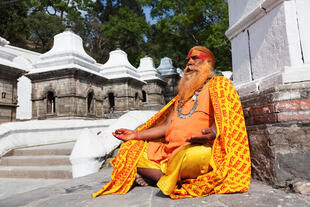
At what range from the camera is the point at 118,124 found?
538 centimetres

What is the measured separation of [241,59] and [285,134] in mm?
1156

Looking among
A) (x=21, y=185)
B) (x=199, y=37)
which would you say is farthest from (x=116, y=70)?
(x=21, y=185)

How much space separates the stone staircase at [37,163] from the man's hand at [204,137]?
3370 millimetres

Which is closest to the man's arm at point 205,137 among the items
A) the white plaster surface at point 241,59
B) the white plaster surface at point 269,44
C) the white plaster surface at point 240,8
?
the white plaster surface at point 269,44

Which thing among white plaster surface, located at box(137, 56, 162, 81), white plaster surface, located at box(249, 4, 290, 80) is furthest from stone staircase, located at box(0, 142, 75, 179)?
white plaster surface, located at box(137, 56, 162, 81)

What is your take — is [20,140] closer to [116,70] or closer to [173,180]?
[173,180]

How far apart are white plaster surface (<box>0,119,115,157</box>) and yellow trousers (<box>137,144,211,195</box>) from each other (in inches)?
206

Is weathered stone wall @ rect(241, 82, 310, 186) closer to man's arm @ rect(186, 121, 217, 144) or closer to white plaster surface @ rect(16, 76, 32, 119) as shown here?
man's arm @ rect(186, 121, 217, 144)

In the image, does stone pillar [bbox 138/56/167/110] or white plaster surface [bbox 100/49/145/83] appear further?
stone pillar [bbox 138/56/167/110]

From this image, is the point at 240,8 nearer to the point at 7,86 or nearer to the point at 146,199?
the point at 146,199

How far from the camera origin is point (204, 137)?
1979 millimetres

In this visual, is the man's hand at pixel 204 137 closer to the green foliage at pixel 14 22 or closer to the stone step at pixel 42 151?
the stone step at pixel 42 151

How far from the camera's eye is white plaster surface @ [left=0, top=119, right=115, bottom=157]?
594 centimetres

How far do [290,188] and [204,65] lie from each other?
1.33 m
